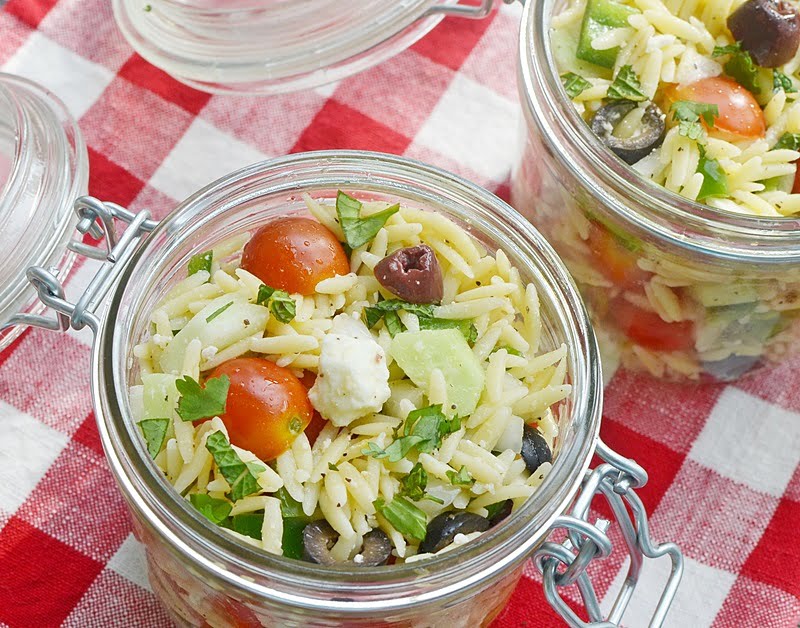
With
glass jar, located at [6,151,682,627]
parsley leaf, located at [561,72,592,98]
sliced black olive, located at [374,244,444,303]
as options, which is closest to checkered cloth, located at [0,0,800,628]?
glass jar, located at [6,151,682,627]

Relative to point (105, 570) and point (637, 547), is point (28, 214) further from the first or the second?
point (637, 547)

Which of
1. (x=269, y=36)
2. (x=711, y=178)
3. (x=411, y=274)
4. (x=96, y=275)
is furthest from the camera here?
(x=269, y=36)

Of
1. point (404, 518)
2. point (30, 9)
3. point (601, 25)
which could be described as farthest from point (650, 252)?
point (30, 9)

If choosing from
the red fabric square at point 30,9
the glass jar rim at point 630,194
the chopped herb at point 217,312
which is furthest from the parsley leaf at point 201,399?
the red fabric square at point 30,9

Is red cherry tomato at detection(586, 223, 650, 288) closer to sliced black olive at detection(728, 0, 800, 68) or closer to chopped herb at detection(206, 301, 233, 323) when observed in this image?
sliced black olive at detection(728, 0, 800, 68)

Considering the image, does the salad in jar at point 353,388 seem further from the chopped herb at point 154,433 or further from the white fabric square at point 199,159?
the white fabric square at point 199,159

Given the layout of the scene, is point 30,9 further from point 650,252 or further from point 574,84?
point 650,252
